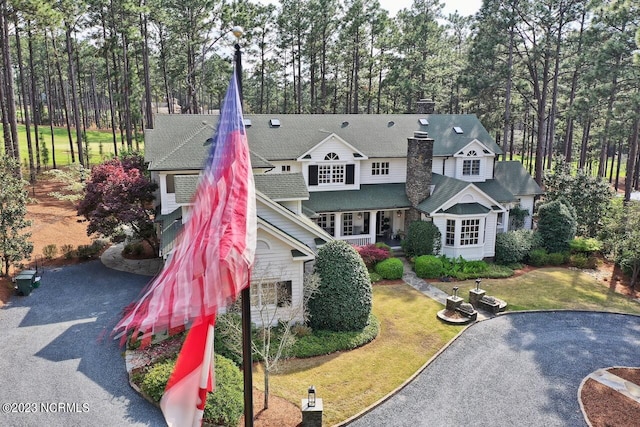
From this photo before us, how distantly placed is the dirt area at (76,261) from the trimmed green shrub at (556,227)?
7.69 ft

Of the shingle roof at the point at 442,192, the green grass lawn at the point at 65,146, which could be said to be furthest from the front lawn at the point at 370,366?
the green grass lawn at the point at 65,146

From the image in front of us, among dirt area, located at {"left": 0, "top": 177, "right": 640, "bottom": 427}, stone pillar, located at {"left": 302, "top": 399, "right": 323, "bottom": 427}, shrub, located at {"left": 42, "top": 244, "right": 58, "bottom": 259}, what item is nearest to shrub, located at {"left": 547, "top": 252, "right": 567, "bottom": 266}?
dirt area, located at {"left": 0, "top": 177, "right": 640, "bottom": 427}

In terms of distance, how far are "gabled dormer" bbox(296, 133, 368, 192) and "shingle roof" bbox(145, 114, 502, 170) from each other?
923 millimetres

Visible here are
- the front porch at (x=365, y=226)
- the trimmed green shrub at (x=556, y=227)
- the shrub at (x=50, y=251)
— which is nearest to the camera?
the shrub at (x=50, y=251)

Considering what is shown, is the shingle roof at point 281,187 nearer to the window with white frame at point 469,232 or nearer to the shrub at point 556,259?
the window with white frame at point 469,232

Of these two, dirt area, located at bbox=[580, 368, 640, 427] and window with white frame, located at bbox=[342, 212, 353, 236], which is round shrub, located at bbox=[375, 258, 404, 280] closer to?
window with white frame, located at bbox=[342, 212, 353, 236]

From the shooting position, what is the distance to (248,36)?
4956cm

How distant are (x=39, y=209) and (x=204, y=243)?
105 ft

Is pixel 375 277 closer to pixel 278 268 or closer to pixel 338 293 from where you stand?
pixel 338 293

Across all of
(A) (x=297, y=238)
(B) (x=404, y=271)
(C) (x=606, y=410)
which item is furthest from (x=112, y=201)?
(C) (x=606, y=410)

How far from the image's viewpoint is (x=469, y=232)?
27516mm

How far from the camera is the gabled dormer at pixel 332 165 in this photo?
29.5 m

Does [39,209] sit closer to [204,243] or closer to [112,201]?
[112,201]

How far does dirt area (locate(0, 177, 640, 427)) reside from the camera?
539 inches
